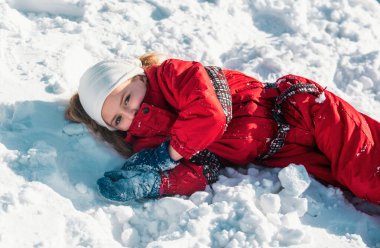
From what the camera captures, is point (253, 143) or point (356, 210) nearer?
point (356, 210)

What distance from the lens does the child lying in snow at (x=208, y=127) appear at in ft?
7.61

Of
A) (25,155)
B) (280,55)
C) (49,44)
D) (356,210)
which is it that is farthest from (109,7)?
(356,210)

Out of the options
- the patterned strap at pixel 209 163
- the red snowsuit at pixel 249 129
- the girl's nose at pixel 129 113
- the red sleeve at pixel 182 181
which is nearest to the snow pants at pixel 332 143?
the red snowsuit at pixel 249 129

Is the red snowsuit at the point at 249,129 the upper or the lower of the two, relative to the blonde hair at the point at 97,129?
upper

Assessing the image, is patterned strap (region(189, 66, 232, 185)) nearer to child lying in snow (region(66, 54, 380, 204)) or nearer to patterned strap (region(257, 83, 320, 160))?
child lying in snow (region(66, 54, 380, 204))

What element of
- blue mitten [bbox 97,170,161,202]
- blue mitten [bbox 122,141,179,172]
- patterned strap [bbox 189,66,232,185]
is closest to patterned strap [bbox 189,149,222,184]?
patterned strap [bbox 189,66,232,185]

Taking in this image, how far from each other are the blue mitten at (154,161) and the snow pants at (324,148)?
0.04m

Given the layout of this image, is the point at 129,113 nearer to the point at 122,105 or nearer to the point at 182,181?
the point at 122,105

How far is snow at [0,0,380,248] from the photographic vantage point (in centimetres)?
205

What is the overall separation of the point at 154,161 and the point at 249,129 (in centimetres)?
50

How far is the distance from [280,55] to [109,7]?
1213mm

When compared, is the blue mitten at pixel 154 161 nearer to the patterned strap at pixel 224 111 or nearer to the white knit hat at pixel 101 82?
the patterned strap at pixel 224 111

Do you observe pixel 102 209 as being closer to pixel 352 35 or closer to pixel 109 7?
pixel 109 7

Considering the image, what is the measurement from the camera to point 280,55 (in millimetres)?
3344
